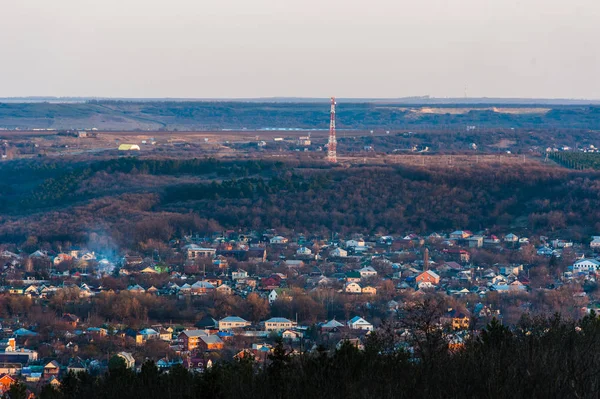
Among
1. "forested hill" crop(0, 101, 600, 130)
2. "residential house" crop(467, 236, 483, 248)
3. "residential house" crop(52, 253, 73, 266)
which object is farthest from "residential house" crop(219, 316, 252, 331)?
"forested hill" crop(0, 101, 600, 130)

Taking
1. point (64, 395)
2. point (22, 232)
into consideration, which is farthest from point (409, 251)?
point (64, 395)

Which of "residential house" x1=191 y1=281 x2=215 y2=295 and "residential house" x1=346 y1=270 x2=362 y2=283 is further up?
"residential house" x1=191 y1=281 x2=215 y2=295

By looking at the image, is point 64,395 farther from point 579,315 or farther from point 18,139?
point 18,139

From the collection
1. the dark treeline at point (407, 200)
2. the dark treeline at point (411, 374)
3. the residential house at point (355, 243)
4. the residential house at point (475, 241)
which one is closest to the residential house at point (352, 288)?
the residential house at point (355, 243)

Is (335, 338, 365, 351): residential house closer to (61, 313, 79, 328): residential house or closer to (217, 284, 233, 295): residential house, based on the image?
(61, 313, 79, 328): residential house

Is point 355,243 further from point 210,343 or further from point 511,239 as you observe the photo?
point 210,343

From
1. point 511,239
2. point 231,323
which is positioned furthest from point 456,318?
point 511,239
